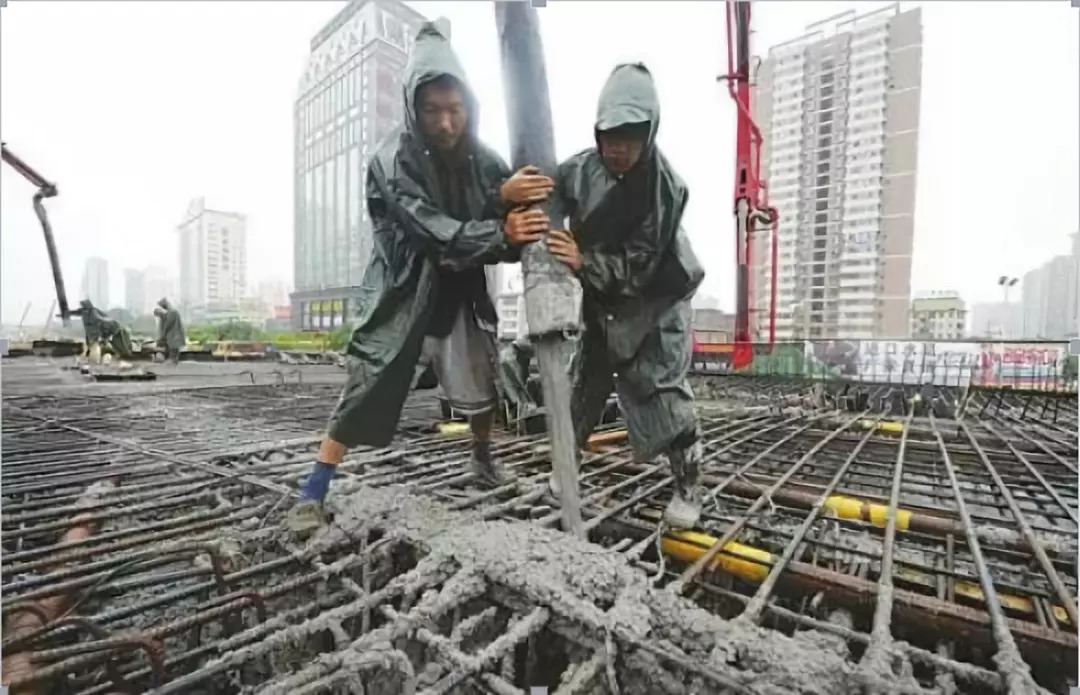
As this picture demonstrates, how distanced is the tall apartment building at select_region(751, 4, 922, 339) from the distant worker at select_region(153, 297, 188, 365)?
20.2ft

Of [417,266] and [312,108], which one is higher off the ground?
[312,108]

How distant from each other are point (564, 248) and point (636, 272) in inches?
7.4

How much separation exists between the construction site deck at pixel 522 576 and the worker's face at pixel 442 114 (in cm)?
74

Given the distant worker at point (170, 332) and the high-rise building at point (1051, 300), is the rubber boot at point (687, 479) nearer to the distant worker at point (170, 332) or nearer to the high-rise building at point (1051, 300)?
the high-rise building at point (1051, 300)

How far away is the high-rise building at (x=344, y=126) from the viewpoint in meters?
1.23

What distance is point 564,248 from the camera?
104 centimetres

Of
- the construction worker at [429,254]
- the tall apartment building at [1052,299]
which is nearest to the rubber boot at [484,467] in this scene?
the construction worker at [429,254]

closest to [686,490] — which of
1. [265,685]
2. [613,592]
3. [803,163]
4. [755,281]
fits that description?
[613,592]

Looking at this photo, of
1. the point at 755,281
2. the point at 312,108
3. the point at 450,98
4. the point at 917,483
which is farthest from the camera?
the point at 755,281

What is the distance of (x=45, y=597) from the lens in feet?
2.57

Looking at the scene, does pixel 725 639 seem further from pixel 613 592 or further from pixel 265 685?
pixel 265 685

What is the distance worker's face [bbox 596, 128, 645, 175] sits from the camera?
956mm

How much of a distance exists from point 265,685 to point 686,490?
87 centimetres

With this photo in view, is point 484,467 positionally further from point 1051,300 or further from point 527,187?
point 1051,300
